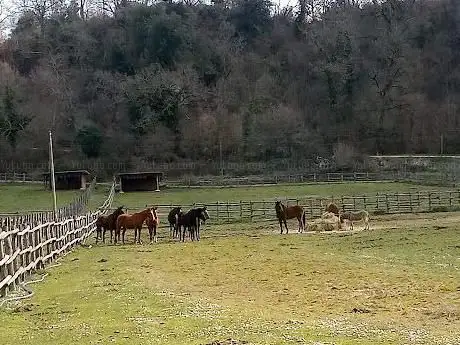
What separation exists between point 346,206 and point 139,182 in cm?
2785

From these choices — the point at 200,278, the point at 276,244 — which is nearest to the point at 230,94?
the point at 276,244

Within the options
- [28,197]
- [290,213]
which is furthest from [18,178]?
[290,213]

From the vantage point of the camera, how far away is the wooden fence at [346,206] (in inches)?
1478

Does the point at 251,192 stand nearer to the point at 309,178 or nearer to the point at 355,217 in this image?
the point at 309,178

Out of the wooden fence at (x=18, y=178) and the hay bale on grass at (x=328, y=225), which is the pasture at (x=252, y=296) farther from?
the wooden fence at (x=18, y=178)

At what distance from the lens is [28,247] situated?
1449 cm

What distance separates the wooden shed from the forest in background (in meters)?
10.9

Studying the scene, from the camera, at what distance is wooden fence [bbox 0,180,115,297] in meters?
11.9

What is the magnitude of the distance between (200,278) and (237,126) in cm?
6533

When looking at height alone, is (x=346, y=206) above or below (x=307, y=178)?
below

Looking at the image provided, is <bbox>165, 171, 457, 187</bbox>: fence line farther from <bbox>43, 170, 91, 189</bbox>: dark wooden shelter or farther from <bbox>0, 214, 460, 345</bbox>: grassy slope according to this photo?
<bbox>0, 214, 460, 345</bbox>: grassy slope

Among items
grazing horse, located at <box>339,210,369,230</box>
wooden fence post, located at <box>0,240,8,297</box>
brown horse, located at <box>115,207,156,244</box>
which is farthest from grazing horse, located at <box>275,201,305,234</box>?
wooden fence post, located at <box>0,240,8,297</box>

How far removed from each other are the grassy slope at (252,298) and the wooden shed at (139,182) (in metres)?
43.7

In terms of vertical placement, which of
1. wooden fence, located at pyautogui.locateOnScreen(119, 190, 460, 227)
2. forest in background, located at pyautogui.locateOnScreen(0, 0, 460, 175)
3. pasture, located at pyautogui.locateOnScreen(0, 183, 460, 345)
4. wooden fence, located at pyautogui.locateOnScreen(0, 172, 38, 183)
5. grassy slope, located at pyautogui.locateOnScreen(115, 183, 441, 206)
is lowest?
wooden fence, located at pyautogui.locateOnScreen(119, 190, 460, 227)
